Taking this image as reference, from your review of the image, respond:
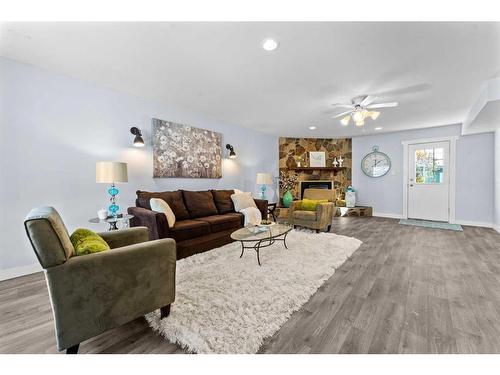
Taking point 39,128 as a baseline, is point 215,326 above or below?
below

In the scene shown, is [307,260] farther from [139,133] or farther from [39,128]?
[39,128]

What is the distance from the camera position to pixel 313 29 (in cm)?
181

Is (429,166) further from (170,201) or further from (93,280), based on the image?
(93,280)

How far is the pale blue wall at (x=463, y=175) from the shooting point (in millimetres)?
4570

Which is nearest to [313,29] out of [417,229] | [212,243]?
[212,243]

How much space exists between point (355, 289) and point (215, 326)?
1.38 meters

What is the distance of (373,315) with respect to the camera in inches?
64.4

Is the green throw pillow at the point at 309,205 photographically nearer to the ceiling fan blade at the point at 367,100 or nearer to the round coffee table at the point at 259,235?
the round coffee table at the point at 259,235

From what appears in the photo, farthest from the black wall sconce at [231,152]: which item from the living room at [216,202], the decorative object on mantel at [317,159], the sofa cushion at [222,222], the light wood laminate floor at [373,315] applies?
the light wood laminate floor at [373,315]

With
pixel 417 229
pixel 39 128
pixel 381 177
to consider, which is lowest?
pixel 417 229

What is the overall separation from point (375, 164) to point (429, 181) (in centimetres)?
128
